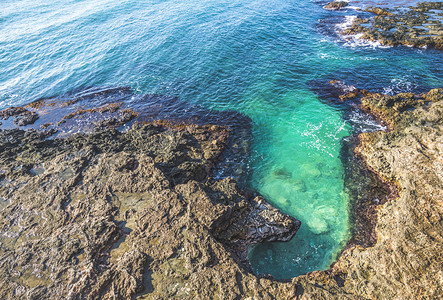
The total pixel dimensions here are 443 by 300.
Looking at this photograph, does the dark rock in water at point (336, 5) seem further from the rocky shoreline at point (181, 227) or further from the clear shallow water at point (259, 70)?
the rocky shoreline at point (181, 227)

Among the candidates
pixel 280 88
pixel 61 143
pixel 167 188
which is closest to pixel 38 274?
pixel 167 188

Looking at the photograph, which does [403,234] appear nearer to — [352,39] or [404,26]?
[352,39]

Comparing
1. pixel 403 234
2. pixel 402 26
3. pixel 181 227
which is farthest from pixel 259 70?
pixel 402 26

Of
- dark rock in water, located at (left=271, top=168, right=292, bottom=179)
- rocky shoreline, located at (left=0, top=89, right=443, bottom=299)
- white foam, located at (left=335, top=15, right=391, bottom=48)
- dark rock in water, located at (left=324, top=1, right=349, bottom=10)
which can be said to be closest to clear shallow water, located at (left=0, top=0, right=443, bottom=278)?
→ dark rock in water, located at (left=271, top=168, right=292, bottom=179)

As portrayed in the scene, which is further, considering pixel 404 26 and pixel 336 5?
pixel 336 5

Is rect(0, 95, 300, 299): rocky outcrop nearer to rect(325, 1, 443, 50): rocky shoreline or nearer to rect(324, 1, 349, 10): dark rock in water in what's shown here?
rect(325, 1, 443, 50): rocky shoreline
